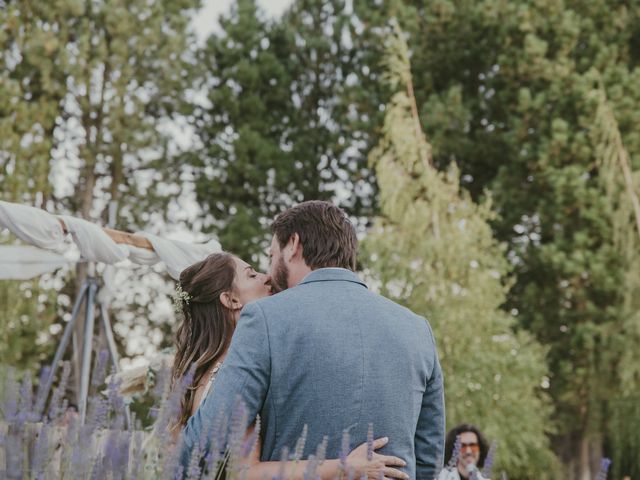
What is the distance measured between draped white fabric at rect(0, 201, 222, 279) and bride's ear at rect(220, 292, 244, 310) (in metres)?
4.88

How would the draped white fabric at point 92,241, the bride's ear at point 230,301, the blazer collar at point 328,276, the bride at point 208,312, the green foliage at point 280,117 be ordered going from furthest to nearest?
1. the green foliage at point 280,117
2. the draped white fabric at point 92,241
3. the bride's ear at point 230,301
4. the bride at point 208,312
5. the blazer collar at point 328,276

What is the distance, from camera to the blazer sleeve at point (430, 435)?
2355mm

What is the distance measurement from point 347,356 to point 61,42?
17134mm

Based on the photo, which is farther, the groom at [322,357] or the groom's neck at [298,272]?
the groom's neck at [298,272]

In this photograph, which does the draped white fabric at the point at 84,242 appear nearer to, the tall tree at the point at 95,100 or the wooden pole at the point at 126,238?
the wooden pole at the point at 126,238

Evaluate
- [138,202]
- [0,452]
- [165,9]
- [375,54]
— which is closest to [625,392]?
[375,54]

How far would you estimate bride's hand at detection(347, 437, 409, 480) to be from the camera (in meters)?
2.02

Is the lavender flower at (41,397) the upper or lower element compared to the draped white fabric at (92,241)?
lower

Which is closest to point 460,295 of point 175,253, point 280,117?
point 175,253

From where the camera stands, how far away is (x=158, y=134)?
19266 millimetres

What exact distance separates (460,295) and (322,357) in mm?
10632

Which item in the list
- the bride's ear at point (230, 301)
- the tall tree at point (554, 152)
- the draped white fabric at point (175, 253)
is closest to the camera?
the bride's ear at point (230, 301)

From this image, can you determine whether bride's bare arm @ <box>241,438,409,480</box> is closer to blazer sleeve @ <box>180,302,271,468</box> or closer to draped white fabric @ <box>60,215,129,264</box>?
blazer sleeve @ <box>180,302,271,468</box>

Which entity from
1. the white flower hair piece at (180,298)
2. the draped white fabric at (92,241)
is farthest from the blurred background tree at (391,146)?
the white flower hair piece at (180,298)
